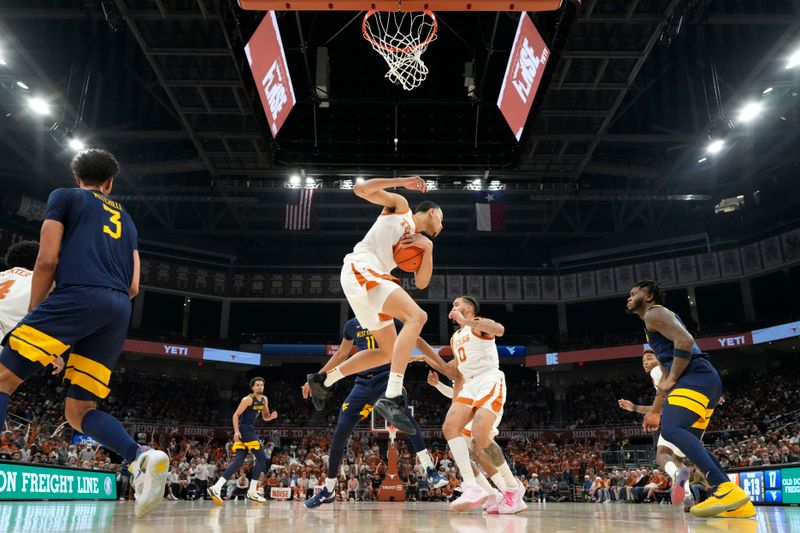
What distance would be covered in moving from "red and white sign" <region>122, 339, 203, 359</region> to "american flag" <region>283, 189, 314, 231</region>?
10036mm

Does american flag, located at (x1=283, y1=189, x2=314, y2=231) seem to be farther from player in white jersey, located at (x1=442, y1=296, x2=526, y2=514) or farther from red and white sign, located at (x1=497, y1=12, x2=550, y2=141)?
player in white jersey, located at (x1=442, y1=296, x2=526, y2=514)

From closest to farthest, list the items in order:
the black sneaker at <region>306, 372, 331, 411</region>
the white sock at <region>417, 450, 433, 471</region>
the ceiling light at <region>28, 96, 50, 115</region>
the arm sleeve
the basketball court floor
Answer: the basketball court floor → the arm sleeve → the black sneaker at <region>306, 372, 331, 411</region> → the white sock at <region>417, 450, 433, 471</region> → the ceiling light at <region>28, 96, 50, 115</region>

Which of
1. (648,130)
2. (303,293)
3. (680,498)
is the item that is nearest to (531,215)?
(648,130)

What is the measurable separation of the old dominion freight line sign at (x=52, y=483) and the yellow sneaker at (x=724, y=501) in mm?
7041

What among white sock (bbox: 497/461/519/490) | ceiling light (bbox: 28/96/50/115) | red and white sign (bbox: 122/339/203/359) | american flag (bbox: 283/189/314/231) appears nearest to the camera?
white sock (bbox: 497/461/519/490)

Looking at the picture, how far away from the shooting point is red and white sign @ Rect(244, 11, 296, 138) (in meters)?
13.2

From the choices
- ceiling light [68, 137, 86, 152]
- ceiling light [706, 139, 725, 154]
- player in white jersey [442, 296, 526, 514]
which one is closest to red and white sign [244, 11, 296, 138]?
ceiling light [68, 137, 86, 152]

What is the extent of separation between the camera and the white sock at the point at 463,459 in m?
5.09

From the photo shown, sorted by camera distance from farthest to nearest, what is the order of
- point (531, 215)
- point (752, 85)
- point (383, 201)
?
point (531, 215) < point (752, 85) < point (383, 201)

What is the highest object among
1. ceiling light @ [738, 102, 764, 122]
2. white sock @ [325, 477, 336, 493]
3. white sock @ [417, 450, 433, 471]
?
ceiling light @ [738, 102, 764, 122]

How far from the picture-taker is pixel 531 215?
1180 inches

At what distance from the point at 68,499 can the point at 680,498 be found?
7.70 meters

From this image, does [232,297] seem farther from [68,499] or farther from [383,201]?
[383,201]

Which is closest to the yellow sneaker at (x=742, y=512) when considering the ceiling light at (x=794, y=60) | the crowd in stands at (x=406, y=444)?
the crowd in stands at (x=406, y=444)
